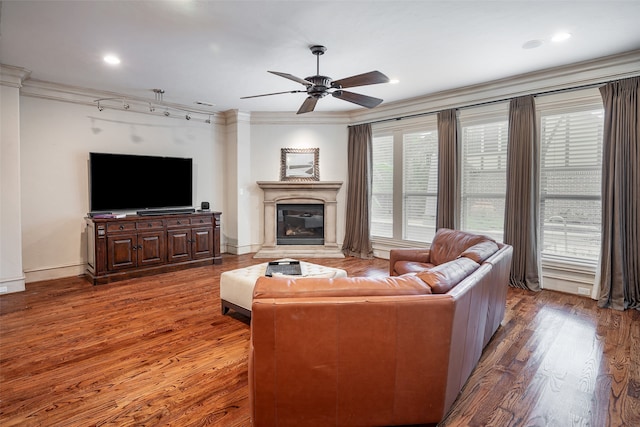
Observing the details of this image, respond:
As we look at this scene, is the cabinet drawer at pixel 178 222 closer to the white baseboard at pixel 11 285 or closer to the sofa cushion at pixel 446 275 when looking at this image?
the white baseboard at pixel 11 285

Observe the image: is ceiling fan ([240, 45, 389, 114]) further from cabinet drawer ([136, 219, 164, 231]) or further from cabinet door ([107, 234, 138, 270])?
cabinet door ([107, 234, 138, 270])

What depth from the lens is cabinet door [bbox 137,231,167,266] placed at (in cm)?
496

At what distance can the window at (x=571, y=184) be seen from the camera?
3.98 meters

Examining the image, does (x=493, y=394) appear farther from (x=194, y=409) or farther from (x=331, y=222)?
(x=331, y=222)

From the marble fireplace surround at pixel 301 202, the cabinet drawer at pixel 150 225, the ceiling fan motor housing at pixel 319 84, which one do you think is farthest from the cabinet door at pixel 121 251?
the ceiling fan motor housing at pixel 319 84

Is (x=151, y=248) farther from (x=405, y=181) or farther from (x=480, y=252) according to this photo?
(x=480, y=252)

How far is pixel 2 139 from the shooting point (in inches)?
160

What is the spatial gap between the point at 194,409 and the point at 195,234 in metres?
3.93

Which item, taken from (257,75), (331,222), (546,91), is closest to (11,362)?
(257,75)

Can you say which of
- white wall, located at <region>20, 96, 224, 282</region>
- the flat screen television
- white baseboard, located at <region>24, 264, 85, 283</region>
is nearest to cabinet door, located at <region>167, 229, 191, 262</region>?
the flat screen television

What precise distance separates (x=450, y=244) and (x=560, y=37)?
231 centimetres

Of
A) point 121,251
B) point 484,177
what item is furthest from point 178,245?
point 484,177

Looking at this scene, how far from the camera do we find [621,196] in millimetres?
3629

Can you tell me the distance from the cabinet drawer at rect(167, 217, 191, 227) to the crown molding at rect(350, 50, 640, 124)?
3.83 meters
